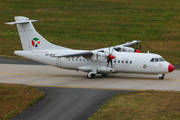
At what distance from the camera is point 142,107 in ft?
82.5

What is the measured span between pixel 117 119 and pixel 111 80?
12724 millimetres

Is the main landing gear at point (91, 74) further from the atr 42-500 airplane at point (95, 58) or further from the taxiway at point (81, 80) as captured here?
the taxiway at point (81, 80)

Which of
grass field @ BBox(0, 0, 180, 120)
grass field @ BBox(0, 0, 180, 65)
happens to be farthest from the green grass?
grass field @ BBox(0, 0, 180, 65)

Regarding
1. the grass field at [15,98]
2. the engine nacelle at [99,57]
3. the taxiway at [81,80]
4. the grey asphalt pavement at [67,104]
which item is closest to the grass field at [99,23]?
the taxiway at [81,80]

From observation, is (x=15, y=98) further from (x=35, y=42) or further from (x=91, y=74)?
(x=35, y=42)

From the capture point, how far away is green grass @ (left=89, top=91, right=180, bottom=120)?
2303 cm

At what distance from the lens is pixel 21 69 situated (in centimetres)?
4097

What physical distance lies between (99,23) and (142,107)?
189ft

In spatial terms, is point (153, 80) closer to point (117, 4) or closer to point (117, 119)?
point (117, 119)

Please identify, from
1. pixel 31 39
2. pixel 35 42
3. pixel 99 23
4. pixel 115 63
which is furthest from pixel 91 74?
pixel 99 23

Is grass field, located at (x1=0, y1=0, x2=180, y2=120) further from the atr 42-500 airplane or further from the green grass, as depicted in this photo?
the atr 42-500 airplane

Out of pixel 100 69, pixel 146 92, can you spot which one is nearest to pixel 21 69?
pixel 100 69

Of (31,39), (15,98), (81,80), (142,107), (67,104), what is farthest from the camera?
(31,39)

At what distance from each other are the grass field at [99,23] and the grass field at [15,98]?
23.7m
